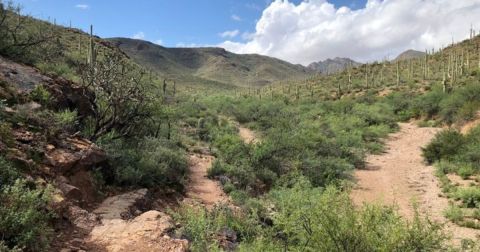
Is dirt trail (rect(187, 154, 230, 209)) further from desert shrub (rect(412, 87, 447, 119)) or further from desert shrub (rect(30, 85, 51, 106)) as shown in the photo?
desert shrub (rect(412, 87, 447, 119))

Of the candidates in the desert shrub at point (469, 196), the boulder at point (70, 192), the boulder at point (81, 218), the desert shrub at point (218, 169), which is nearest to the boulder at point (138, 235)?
the boulder at point (81, 218)

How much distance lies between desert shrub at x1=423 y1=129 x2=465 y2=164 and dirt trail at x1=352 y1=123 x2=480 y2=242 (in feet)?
1.50

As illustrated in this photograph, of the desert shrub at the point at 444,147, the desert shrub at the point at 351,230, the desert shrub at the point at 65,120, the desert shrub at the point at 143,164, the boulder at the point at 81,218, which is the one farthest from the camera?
the desert shrub at the point at 444,147

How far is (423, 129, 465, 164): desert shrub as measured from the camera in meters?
16.6

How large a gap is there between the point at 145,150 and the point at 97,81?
7.56 feet

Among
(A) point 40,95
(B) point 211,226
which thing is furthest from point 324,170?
(A) point 40,95

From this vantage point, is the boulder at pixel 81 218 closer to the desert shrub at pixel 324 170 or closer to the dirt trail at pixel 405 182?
the dirt trail at pixel 405 182

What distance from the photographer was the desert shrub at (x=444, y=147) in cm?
1661

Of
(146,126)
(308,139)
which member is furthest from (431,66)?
(146,126)

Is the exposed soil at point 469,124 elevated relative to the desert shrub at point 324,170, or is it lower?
elevated

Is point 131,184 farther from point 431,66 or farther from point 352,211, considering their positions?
point 431,66

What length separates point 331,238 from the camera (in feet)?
17.6

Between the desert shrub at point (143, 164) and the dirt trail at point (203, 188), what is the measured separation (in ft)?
1.28

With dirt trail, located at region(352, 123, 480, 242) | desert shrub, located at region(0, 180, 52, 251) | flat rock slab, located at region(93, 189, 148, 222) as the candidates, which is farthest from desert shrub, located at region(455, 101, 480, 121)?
desert shrub, located at region(0, 180, 52, 251)
